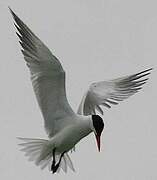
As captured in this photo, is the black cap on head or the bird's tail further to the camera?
the bird's tail

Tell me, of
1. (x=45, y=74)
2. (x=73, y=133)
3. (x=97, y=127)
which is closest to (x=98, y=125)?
(x=97, y=127)

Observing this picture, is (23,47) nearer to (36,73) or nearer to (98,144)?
(36,73)

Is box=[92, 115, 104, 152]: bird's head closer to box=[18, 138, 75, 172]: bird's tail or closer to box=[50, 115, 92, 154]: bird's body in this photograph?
box=[50, 115, 92, 154]: bird's body

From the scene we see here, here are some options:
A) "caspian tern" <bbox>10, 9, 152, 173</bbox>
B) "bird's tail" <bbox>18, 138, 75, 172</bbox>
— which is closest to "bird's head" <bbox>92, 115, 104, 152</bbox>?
"caspian tern" <bbox>10, 9, 152, 173</bbox>

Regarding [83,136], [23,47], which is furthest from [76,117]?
[23,47]

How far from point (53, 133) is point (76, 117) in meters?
0.47

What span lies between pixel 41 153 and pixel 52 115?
689 mm

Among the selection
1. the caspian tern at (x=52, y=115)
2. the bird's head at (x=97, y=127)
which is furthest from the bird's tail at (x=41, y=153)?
the bird's head at (x=97, y=127)

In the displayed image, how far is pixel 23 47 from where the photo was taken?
13273 millimetres

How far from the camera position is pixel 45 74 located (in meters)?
13.4

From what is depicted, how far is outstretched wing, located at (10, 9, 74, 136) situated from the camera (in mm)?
13250

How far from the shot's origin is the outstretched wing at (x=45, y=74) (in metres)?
13.2

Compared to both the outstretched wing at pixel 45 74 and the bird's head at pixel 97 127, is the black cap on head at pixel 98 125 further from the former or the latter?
the outstretched wing at pixel 45 74

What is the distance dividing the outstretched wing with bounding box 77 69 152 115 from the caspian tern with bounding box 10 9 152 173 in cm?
35
